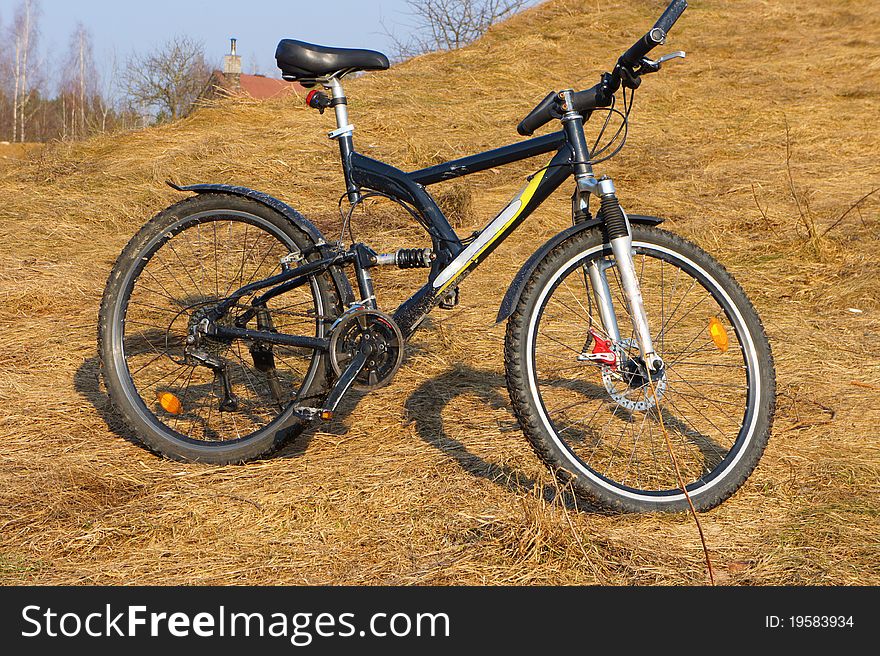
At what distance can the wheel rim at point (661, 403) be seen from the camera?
302cm

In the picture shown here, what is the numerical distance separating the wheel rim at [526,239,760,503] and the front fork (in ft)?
0.21

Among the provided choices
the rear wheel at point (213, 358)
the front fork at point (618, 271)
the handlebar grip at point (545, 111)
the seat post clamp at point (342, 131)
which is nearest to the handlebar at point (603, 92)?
the handlebar grip at point (545, 111)

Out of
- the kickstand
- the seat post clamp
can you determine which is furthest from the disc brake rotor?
the seat post clamp

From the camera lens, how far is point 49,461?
136 inches

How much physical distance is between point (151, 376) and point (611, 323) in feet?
7.87

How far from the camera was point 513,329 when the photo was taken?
2.95 m

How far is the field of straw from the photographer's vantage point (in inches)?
108

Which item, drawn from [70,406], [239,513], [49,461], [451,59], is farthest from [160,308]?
[451,59]

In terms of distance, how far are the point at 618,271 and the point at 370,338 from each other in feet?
3.02

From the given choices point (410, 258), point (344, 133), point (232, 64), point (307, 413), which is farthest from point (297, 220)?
point (232, 64)

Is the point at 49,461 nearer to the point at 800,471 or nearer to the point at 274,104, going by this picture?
the point at 800,471

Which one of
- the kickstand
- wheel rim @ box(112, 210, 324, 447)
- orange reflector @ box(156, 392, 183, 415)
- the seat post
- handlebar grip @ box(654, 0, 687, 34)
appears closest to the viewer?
handlebar grip @ box(654, 0, 687, 34)

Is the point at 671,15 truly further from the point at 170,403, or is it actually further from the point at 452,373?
the point at 170,403

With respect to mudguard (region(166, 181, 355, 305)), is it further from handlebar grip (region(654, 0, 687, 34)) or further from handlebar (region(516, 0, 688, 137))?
handlebar grip (region(654, 0, 687, 34))
